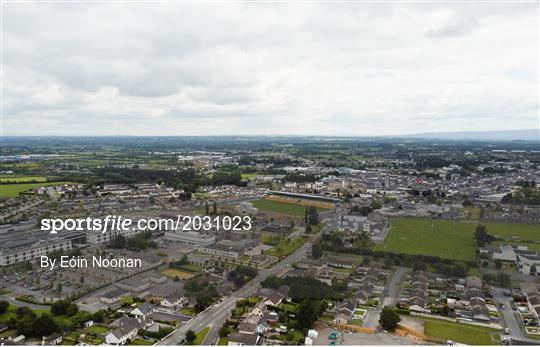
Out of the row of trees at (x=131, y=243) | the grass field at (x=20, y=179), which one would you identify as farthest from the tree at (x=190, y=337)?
the grass field at (x=20, y=179)

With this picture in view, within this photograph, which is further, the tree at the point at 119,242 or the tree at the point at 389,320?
A: the tree at the point at 119,242

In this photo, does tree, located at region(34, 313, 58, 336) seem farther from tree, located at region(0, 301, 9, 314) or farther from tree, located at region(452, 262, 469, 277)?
tree, located at region(452, 262, 469, 277)

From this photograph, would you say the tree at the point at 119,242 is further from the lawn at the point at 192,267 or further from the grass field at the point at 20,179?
the grass field at the point at 20,179

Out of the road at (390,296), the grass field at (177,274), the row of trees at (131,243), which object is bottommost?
the road at (390,296)

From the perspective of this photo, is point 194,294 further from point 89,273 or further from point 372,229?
point 372,229

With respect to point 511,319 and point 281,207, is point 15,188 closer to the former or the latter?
point 281,207

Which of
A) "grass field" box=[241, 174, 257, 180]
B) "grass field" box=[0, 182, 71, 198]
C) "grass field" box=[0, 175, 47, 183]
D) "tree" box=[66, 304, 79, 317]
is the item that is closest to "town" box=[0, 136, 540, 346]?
"tree" box=[66, 304, 79, 317]

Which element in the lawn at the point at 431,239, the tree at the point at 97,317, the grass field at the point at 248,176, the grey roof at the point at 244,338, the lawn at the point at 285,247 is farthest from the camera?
the grass field at the point at 248,176
